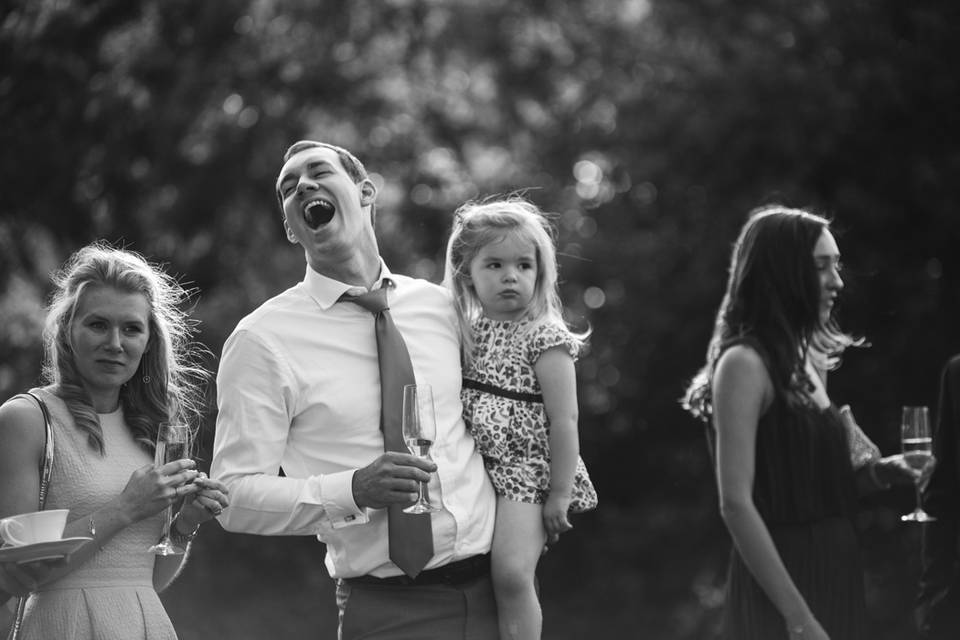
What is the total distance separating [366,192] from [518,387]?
0.88m

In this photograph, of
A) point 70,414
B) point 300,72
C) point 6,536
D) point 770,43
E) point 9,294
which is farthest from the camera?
point 300,72

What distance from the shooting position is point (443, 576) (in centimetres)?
383

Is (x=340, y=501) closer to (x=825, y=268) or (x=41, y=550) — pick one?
(x=41, y=550)

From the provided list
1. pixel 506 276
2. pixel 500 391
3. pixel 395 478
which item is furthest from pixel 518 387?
pixel 395 478

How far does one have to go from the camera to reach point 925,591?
4598 millimetres

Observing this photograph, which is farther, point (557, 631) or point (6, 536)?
point (557, 631)

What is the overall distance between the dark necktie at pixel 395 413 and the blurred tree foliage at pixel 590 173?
788cm

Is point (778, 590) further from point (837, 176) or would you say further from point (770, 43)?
point (770, 43)

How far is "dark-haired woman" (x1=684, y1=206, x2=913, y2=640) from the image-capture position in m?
4.27

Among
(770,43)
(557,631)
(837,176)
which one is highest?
(770,43)

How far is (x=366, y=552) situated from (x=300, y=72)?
40.5ft

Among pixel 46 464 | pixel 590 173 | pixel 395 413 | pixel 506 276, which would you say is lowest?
pixel 46 464

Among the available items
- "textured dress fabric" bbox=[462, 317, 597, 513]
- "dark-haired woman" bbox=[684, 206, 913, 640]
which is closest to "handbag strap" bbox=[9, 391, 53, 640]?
"textured dress fabric" bbox=[462, 317, 597, 513]

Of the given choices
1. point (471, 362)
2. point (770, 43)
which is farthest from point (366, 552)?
point (770, 43)
